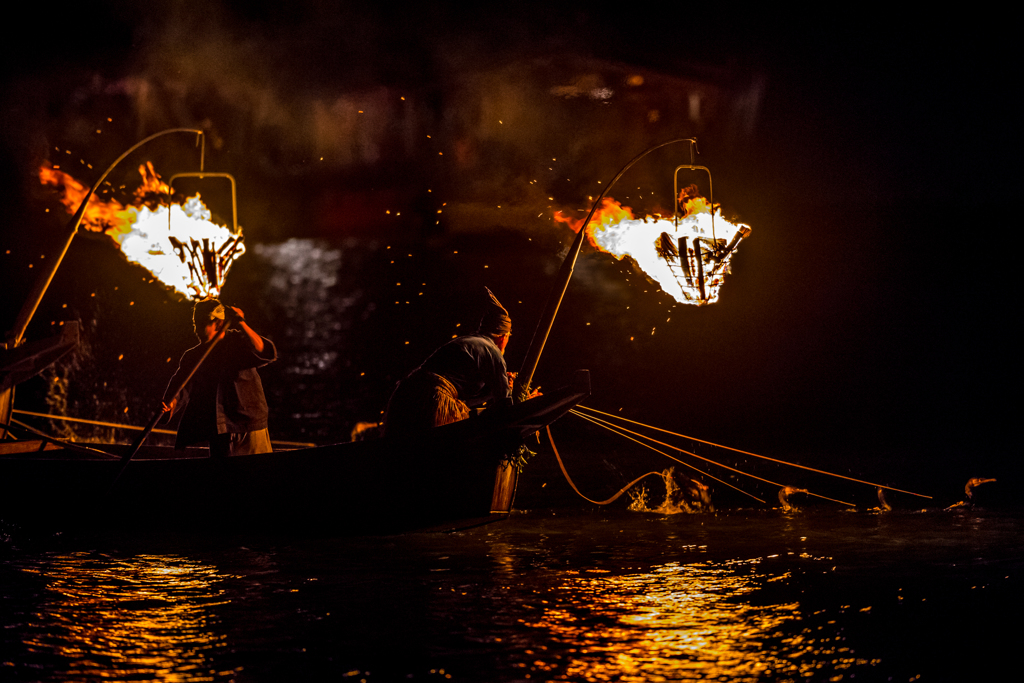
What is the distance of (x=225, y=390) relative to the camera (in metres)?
8.32

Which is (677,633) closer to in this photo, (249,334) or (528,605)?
(528,605)

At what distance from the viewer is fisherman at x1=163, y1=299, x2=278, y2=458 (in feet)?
27.3

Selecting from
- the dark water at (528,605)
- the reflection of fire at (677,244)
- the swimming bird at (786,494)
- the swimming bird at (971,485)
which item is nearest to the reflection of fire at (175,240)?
the dark water at (528,605)

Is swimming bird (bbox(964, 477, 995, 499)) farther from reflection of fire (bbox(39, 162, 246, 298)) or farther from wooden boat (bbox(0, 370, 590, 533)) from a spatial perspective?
reflection of fire (bbox(39, 162, 246, 298))

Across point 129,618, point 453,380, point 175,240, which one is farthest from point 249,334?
point 129,618

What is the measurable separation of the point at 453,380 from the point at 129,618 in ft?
9.91

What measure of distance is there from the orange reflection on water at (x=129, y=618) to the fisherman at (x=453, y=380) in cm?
179


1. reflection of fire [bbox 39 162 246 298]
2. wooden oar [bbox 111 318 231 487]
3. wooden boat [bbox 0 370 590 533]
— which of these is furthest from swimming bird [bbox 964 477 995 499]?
reflection of fire [bbox 39 162 246 298]

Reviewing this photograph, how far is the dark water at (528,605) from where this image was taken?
4473 mm

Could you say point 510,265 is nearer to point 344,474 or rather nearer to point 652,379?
point 652,379

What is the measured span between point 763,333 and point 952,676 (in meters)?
14.2

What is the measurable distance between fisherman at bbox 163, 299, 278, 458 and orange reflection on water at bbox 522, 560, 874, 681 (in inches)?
134

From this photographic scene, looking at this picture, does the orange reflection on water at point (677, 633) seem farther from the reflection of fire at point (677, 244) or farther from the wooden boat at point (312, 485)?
the reflection of fire at point (677, 244)

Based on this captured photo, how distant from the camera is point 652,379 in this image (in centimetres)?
2052
